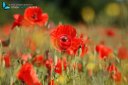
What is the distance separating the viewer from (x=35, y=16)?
196 centimetres

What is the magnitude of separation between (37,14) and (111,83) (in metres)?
0.35

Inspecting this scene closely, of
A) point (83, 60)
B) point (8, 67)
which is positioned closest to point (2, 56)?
point (8, 67)

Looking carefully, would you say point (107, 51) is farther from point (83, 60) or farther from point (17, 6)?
point (17, 6)

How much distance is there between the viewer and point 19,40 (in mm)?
2012

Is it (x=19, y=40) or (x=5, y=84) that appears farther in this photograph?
(x=19, y=40)

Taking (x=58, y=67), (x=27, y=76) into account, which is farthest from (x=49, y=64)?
(x=27, y=76)

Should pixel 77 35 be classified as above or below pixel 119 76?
above

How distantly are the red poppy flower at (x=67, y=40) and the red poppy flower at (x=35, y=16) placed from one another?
8cm

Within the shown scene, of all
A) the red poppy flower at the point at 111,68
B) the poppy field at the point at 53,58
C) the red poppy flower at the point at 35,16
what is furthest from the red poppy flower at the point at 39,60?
the red poppy flower at the point at 111,68

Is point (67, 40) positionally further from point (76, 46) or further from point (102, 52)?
point (102, 52)

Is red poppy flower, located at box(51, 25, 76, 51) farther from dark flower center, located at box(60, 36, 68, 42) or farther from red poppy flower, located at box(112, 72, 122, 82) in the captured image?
red poppy flower, located at box(112, 72, 122, 82)

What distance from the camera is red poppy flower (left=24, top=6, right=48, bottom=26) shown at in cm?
195

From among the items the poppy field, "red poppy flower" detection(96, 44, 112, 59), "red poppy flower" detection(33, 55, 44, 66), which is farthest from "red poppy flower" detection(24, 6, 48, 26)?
"red poppy flower" detection(96, 44, 112, 59)

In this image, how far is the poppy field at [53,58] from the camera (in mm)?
1872
